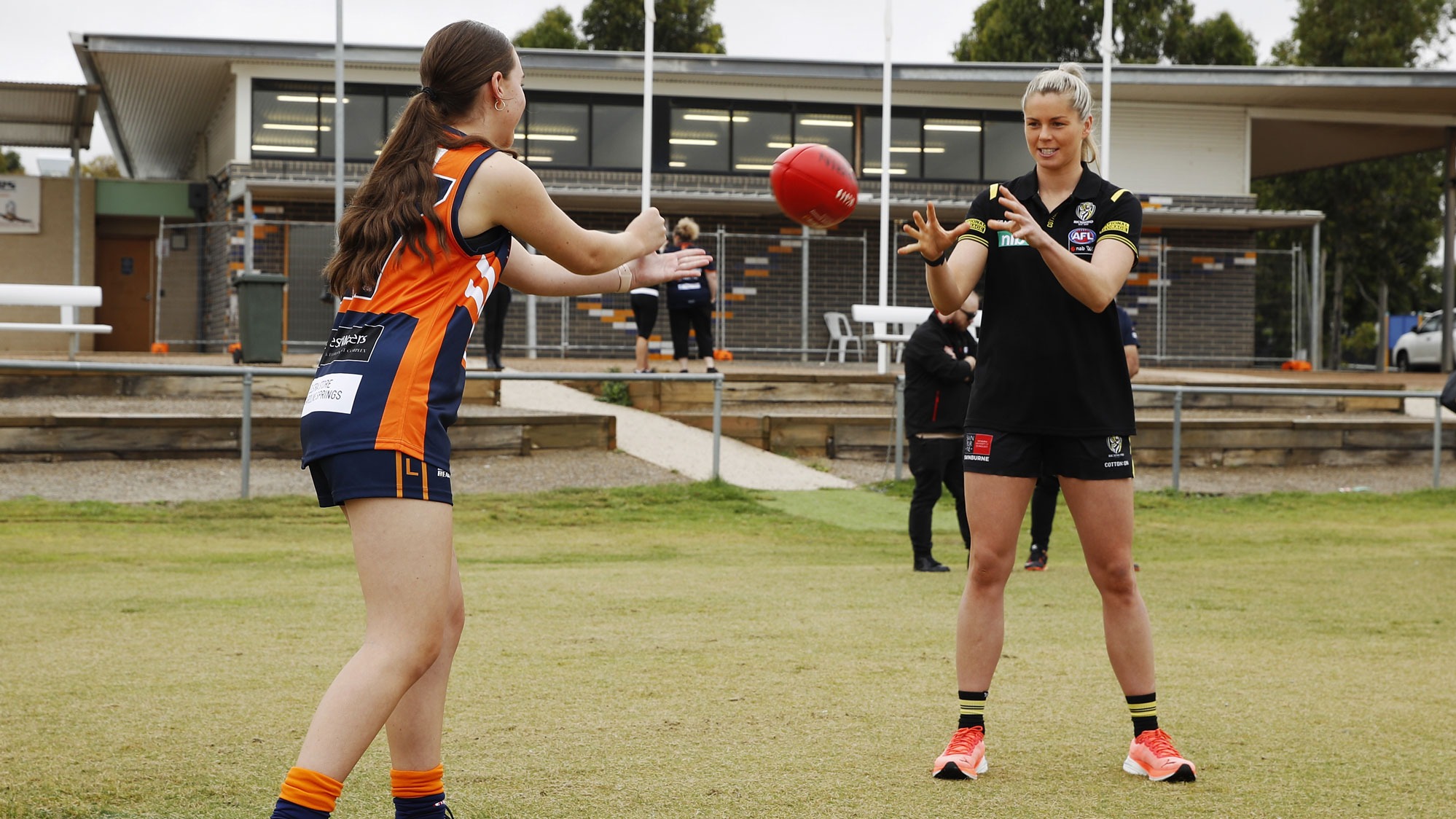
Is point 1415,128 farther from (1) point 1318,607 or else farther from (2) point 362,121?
(1) point 1318,607

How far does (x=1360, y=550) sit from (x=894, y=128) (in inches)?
744

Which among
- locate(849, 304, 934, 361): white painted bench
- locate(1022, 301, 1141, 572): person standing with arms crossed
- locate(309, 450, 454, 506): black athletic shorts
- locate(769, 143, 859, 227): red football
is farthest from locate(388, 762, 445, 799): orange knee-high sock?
locate(849, 304, 934, 361): white painted bench

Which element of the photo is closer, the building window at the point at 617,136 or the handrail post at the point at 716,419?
the handrail post at the point at 716,419

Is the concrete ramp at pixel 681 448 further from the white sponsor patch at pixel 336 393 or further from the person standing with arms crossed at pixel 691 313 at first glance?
the white sponsor patch at pixel 336 393

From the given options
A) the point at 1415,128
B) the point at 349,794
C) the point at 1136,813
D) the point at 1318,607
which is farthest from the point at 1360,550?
the point at 1415,128

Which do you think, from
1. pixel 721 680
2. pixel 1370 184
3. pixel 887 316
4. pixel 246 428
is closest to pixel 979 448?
pixel 721 680

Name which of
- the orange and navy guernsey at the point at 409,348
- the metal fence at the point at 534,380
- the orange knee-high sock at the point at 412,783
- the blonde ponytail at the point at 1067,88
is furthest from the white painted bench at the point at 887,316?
the orange and navy guernsey at the point at 409,348

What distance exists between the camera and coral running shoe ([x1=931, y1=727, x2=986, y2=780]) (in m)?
4.14

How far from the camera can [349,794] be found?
394cm

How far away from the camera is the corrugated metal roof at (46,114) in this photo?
26.0m

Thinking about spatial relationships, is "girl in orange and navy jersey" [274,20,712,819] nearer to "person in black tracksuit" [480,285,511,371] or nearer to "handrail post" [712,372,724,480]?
"handrail post" [712,372,724,480]

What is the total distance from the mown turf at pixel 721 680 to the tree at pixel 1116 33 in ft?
136

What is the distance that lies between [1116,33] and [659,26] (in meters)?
17.5

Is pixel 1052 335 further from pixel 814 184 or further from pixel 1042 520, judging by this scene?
pixel 1042 520
